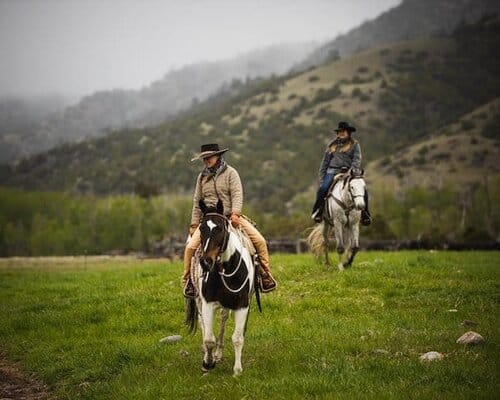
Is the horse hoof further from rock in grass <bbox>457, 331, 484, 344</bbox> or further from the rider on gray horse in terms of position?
the rider on gray horse

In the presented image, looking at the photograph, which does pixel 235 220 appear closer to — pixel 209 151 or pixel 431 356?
pixel 209 151

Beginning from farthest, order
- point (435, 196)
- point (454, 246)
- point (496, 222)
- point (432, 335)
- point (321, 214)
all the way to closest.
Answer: point (435, 196) < point (496, 222) < point (454, 246) < point (321, 214) < point (432, 335)

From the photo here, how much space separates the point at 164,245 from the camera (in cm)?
7712

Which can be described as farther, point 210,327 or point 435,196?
point 435,196

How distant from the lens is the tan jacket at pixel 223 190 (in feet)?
35.6

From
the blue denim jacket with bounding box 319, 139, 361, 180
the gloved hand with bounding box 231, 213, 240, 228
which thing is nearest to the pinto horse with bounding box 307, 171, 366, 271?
the blue denim jacket with bounding box 319, 139, 361, 180

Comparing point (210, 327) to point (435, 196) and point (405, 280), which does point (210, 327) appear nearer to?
point (405, 280)

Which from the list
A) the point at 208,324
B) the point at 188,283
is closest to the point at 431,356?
the point at 208,324

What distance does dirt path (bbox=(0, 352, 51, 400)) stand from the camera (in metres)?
10.9

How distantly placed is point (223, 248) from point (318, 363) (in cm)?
282

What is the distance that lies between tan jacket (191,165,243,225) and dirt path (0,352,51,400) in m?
4.99

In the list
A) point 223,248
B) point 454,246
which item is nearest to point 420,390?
point 223,248

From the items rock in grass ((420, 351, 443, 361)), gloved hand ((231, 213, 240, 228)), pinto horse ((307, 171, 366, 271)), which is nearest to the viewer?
rock in grass ((420, 351, 443, 361))

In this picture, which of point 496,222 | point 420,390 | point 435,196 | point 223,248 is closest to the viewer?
point 420,390
